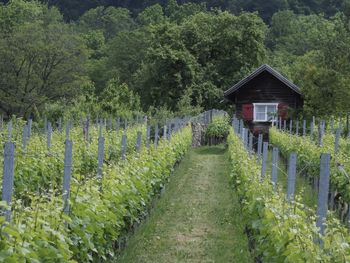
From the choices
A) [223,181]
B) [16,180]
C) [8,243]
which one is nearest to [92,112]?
[223,181]

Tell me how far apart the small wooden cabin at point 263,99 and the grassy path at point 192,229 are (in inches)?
706

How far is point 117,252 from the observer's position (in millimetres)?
8039

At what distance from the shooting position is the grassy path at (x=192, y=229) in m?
8.65

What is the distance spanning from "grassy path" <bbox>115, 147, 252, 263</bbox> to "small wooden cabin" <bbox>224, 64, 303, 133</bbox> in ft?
58.8

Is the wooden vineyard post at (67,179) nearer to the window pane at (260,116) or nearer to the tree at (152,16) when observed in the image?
the window pane at (260,116)

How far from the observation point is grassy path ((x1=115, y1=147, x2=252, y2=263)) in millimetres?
8648

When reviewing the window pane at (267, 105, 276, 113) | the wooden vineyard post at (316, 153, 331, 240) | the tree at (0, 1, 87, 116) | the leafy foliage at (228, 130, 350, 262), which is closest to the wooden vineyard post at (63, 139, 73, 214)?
the leafy foliage at (228, 130, 350, 262)

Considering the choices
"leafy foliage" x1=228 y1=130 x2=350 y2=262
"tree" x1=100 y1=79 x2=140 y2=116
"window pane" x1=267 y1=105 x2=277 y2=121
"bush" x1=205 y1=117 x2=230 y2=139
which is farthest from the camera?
"window pane" x1=267 y1=105 x2=277 y2=121

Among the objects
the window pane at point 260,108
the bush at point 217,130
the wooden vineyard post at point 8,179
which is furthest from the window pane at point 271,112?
the wooden vineyard post at point 8,179

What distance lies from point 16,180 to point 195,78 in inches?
1416

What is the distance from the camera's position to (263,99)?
33438 mm

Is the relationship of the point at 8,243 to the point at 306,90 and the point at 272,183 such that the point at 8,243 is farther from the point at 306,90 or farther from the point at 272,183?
the point at 306,90

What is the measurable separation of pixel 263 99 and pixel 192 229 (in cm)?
2388

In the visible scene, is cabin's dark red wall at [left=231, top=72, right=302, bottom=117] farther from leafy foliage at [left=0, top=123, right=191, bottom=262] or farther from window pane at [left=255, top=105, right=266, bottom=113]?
leafy foliage at [left=0, top=123, right=191, bottom=262]
